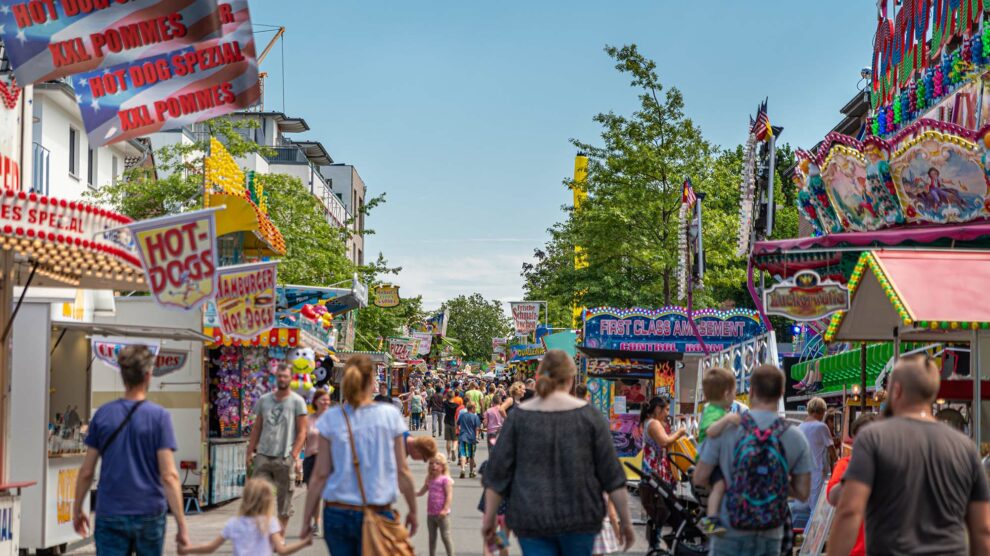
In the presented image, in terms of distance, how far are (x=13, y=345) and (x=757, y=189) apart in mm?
10101

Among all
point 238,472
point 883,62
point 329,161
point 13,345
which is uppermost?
point 329,161

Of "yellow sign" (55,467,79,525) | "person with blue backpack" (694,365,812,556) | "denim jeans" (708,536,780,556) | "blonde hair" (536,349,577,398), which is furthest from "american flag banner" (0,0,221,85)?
"denim jeans" (708,536,780,556)

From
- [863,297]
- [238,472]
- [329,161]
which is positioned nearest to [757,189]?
[863,297]

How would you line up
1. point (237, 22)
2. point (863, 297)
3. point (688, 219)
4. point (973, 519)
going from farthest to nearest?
point (688, 219) < point (863, 297) < point (237, 22) < point (973, 519)

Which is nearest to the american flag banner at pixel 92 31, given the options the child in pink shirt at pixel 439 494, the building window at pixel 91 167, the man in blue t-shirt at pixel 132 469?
the man in blue t-shirt at pixel 132 469

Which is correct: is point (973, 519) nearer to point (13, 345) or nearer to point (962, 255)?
point (962, 255)

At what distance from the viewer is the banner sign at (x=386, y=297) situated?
169 feet

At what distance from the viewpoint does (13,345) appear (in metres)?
12.1

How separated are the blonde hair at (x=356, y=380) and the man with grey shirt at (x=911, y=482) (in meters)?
3.03

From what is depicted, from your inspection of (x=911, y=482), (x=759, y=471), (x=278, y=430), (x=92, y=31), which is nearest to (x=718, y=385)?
(x=759, y=471)

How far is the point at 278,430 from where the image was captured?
1261 centimetres

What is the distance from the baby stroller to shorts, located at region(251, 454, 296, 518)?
143 inches

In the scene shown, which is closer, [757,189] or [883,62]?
[757,189]

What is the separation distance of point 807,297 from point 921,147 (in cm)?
Result: 269
